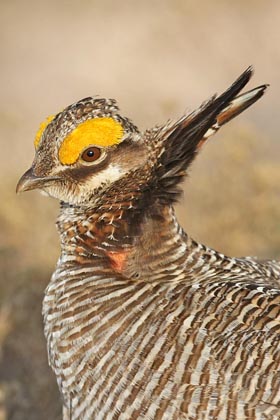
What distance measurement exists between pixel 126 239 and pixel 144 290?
0.85 ft

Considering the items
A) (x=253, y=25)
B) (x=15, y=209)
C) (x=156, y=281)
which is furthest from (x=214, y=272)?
(x=253, y=25)

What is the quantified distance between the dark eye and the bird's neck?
217mm

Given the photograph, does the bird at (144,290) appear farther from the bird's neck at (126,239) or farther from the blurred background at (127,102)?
the blurred background at (127,102)

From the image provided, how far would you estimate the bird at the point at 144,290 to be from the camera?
3.24 meters

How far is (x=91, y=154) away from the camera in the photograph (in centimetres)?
365

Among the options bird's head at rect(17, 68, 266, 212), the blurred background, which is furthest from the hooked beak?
the blurred background

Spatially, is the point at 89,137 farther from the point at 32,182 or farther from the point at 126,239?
the point at 126,239

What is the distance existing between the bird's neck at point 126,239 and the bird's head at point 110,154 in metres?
0.06

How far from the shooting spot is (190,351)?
10.8 feet

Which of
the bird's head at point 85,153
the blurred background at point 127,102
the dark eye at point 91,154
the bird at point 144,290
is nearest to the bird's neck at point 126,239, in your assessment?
Answer: the bird at point 144,290

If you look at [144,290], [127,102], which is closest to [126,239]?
[144,290]

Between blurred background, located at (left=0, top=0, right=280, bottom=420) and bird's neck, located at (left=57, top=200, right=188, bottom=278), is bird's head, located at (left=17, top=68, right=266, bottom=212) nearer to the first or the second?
bird's neck, located at (left=57, top=200, right=188, bottom=278)

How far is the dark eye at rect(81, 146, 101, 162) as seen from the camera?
3639 mm

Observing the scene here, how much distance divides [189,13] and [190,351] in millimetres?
8605
